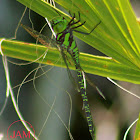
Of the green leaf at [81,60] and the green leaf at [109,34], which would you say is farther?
the green leaf at [81,60]

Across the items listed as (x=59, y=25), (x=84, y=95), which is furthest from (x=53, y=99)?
(x=59, y=25)

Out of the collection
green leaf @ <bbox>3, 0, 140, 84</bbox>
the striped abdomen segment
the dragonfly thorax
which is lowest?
the striped abdomen segment

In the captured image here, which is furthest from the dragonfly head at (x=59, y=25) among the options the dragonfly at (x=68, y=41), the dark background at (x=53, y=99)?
the dark background at (x=53, y=99)

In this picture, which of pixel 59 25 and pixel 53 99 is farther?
pixel 53 99

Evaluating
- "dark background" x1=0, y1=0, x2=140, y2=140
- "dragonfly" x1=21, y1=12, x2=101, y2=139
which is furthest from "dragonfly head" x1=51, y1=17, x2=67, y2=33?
"dark background" x1=0, y1=0, x2=140, y2=140

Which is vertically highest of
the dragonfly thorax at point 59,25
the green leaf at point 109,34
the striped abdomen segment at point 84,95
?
the dragonfly thorax at point 59,25

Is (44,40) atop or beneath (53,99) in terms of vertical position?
atop

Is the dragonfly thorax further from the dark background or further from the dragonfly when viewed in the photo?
the dark background

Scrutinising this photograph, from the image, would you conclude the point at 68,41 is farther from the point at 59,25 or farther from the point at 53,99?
the point at 53,99

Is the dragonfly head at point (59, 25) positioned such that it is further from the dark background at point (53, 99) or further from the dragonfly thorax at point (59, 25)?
the dark background at point (53, 99)
